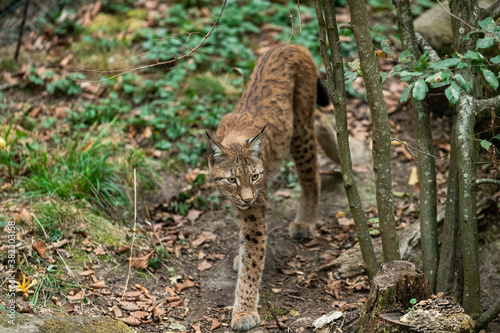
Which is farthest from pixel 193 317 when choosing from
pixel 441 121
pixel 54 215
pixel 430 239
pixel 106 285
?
pixel 441 121

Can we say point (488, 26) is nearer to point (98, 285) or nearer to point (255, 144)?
point (255, 144)

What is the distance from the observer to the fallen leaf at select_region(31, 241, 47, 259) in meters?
4.48

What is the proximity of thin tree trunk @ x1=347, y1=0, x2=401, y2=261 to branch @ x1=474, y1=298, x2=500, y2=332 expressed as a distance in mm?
701

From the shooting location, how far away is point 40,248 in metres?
4.50

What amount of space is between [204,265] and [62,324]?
189cm

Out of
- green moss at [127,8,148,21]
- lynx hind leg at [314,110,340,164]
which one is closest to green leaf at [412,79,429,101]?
lynx hind leg at [314,110,340,164]

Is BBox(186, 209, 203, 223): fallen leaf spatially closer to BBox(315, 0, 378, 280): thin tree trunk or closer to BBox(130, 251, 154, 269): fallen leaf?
BBox(130, 251, 154, 269): fallen leaf

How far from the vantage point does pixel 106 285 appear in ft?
14.9

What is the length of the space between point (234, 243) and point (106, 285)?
1627 mm

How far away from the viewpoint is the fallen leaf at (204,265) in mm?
5238

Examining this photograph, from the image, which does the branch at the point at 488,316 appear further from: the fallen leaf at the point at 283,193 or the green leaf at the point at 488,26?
the fallen leaf at the point at 283,193

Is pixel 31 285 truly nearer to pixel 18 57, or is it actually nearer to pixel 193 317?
pixel 193 317

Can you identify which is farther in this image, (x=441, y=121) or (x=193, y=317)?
(x=441, y=121)

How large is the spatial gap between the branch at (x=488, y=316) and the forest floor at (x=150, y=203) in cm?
52
